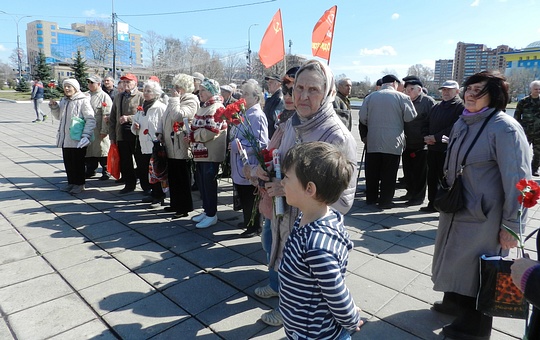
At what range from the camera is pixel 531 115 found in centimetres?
722

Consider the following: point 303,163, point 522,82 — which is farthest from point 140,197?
point 522,82

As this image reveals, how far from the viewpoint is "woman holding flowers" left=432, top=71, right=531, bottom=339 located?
7.14 ft

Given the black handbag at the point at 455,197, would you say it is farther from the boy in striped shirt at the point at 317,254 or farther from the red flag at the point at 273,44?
the red flag at the point at 273,44

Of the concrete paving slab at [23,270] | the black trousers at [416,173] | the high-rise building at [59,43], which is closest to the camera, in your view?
the concrete paving slab at [23,270]

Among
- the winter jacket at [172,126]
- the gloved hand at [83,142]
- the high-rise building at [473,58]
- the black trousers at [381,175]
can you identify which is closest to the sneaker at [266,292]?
the winter jacket at [172,126]

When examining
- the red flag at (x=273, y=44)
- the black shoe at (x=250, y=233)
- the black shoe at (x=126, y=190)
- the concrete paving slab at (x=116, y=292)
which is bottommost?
the concrete paving slab at (x=116, y=292)

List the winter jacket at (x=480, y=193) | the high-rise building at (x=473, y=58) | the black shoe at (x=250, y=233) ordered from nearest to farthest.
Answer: the winter jacket at (x=480, y=193), the black shoe at (x=250, y=233), the high-rise building at (x=473, y=58)

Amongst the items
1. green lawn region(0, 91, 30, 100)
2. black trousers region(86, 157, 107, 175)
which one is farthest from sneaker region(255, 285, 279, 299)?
green lawn region(0, 91, 30, 100)

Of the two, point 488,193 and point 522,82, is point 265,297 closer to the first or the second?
point 488,193

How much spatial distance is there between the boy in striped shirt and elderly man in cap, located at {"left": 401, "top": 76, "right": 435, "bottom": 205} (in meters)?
4.62

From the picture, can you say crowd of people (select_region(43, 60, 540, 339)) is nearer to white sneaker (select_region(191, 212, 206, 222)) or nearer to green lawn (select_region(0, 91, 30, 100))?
white sneaker (select_region(191, 212, 206, 222))

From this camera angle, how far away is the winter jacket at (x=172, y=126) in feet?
15.4

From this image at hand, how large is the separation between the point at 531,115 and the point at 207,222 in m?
6.99

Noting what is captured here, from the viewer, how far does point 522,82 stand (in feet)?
179
